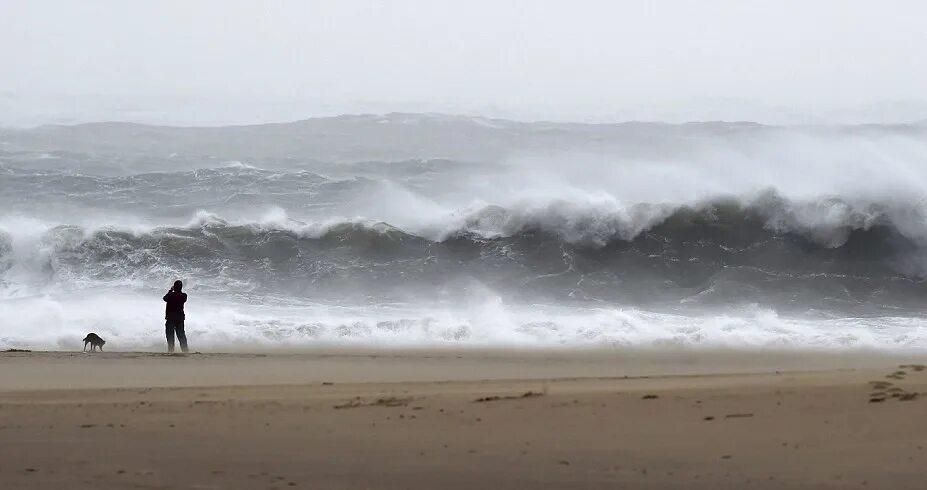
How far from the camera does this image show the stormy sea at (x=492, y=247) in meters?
12.9

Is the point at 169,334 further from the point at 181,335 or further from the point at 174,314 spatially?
the point at 174,314

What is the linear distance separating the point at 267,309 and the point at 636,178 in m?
8.73

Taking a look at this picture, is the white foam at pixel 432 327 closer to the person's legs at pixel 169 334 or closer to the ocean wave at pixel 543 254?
the person's legs at pixel 169 334

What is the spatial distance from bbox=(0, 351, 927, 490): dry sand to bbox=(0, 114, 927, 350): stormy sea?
4.48m

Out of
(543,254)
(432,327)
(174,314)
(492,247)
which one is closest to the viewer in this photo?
(174,314)

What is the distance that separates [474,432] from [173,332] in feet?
21.5

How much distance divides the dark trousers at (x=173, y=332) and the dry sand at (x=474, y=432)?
9.65 feet

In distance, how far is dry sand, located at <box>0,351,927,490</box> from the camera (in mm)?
4793

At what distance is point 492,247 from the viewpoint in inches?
701

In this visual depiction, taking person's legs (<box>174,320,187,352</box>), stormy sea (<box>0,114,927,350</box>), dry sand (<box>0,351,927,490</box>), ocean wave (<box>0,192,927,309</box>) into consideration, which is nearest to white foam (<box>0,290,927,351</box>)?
stormy sea (<box>0,114,927,350</box>)

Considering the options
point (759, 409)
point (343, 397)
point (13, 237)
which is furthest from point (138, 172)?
point (759, 409)

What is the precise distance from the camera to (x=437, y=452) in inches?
207

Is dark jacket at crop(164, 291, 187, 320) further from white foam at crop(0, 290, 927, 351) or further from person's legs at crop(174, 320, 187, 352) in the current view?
white foam at crop(0, 290, 927, 351)

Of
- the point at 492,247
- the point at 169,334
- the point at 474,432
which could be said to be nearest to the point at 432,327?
the point at 169,334
